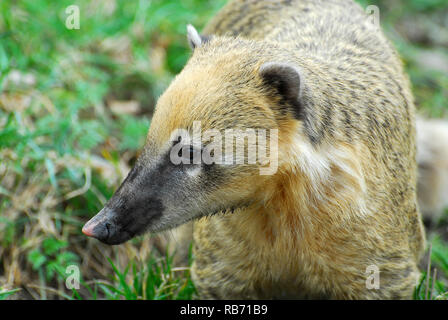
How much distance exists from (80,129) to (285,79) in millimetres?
2441

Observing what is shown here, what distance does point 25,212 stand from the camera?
4.92m

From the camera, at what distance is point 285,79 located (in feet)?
10.4

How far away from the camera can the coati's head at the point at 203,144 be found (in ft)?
10.3

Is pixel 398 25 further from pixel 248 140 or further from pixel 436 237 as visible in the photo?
pixel 248 140

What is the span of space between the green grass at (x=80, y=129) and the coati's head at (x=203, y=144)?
1.24m

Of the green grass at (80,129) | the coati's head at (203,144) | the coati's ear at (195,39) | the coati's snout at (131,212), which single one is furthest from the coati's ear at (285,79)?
the green grass at (80,129)

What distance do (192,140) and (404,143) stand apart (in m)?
1.58

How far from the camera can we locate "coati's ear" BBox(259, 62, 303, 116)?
3152 mm

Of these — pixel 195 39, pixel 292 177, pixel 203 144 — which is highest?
pixel 195 39

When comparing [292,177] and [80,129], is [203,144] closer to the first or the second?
[292,177]

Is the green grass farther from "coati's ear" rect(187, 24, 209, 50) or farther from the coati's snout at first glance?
"coati's ear" rect(187, 24, 209, 50)

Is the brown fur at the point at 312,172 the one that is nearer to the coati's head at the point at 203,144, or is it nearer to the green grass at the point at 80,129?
the coati's head at the point at 203,144

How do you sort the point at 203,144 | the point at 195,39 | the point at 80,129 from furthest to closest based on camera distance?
the point at 80,129, the point at 195,39, the point at 203,144

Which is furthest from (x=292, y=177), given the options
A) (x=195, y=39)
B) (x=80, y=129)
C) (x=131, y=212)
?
(x=80, y=129)
